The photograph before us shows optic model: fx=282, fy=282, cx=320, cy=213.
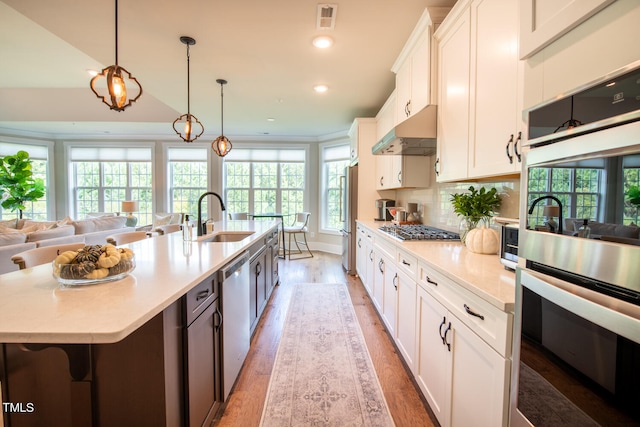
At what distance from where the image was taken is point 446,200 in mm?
2703

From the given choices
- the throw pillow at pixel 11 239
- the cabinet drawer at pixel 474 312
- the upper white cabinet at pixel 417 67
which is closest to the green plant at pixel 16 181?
the throw pillow at pixel 11 239

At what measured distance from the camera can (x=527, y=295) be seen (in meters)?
0.83

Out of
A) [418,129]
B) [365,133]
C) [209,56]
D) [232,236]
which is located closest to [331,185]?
[365,133]

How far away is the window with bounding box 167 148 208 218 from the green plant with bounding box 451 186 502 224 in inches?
236

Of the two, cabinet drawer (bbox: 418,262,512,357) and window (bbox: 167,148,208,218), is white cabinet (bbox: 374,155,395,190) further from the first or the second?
window (bbox: 167,148,208,218)

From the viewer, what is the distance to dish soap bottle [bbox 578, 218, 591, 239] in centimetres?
65

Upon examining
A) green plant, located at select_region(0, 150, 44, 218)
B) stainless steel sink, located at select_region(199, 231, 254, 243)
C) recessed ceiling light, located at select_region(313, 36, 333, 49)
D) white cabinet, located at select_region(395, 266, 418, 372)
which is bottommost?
white cabinet, located at select_region(395, 266, 418, 372)

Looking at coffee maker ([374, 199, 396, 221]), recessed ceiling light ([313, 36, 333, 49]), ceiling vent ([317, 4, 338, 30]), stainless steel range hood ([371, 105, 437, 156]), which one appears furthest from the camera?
coffee maker ([374, 199, 396, 221])

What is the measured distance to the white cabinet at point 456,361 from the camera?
39.2 inches

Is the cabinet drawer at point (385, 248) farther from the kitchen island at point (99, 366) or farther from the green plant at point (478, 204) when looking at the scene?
the kitchen island at point (99, 366)

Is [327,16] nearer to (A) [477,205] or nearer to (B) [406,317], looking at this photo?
(A) [477,205]

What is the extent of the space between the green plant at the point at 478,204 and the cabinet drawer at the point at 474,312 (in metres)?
0.59

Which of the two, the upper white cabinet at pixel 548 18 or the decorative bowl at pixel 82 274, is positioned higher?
the upper white cabinet at pixel 548 18

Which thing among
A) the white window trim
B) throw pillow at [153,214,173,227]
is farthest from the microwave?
throw pillow at [153,214,173,227]
